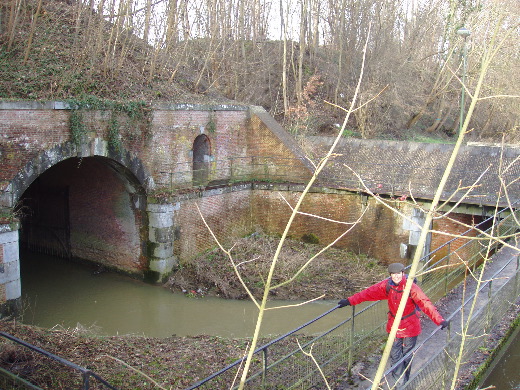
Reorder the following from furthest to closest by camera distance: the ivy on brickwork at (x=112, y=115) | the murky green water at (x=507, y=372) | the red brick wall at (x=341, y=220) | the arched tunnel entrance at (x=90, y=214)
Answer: the red brick wall at (x=341, y=220), the arched tunnel entrance at (x=90, y=214), the ivy on brickwork at (x=112, y=115), the murky green water at (x=507, y=372)

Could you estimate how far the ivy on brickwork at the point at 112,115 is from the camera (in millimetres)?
12672

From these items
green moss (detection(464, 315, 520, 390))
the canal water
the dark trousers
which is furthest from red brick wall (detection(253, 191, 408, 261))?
the dark trousers

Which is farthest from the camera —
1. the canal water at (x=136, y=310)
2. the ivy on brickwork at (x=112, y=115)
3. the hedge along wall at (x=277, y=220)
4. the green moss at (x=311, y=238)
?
the green moss at (x=311, y=238)

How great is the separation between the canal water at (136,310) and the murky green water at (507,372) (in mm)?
4703

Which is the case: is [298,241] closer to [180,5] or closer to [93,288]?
[93,288]

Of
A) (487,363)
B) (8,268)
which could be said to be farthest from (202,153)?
(487,363)

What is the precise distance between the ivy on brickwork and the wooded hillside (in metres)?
1.37

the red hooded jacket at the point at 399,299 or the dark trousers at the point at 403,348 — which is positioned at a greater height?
the red hooded jacket at the point at 399,299

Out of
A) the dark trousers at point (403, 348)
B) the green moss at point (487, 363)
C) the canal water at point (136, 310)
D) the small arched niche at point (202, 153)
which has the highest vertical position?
the small arched niche at point (202, 153)

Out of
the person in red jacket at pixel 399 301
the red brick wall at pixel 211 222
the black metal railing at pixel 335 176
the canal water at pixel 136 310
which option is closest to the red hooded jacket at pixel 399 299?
the person in red jacket at pixel 399 301

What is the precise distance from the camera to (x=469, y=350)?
7.15m

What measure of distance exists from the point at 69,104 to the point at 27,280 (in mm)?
5800

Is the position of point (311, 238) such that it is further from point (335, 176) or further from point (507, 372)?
point (507, 372)

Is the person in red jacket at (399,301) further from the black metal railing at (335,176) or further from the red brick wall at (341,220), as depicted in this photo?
the red brick wall at (341,220)
